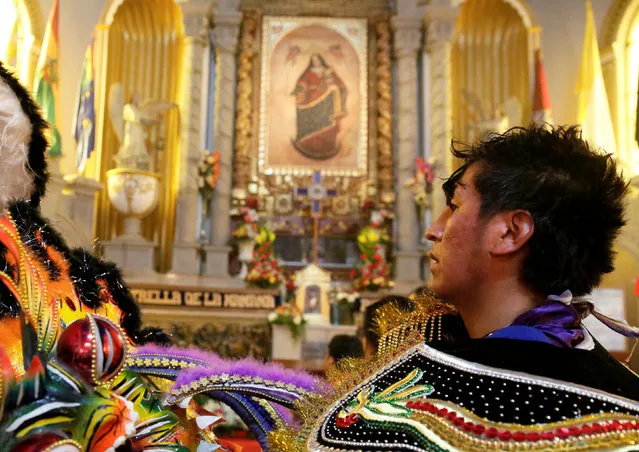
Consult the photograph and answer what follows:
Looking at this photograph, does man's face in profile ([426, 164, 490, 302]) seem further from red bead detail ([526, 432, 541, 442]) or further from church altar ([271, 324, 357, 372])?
church altar ([271, 324, 357, 372])

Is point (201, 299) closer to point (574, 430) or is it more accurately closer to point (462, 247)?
point (462, 247)

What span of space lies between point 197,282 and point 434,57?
451 cm

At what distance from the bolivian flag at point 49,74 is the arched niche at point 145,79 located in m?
1.24

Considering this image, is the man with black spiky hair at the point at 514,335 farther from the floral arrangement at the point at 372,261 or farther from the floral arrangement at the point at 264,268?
the floral arrangement at the point at 372,261

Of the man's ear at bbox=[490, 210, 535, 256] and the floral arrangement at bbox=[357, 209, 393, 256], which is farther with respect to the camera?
the floral arrangement at bbox=[357, 209, 393, 256]

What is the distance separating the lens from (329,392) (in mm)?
→ 1059

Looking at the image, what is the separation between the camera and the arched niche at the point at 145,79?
27.0ft

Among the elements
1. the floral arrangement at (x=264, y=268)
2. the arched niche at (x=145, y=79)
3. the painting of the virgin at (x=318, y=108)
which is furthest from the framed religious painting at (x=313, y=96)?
the floral arrangement at (x=264, y=268)

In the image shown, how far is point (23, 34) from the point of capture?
718cm

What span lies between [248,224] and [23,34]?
3.48m

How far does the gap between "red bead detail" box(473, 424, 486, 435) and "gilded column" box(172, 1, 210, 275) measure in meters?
7.50

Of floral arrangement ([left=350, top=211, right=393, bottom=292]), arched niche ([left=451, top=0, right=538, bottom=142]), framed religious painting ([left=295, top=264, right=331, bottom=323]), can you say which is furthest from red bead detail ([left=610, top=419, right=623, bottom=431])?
arched niche ([left=451, top=0, right=538, bottom=142])

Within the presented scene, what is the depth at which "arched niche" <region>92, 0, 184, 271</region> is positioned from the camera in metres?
8.24

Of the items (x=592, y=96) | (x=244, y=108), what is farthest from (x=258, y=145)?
(x=592, y=96)
